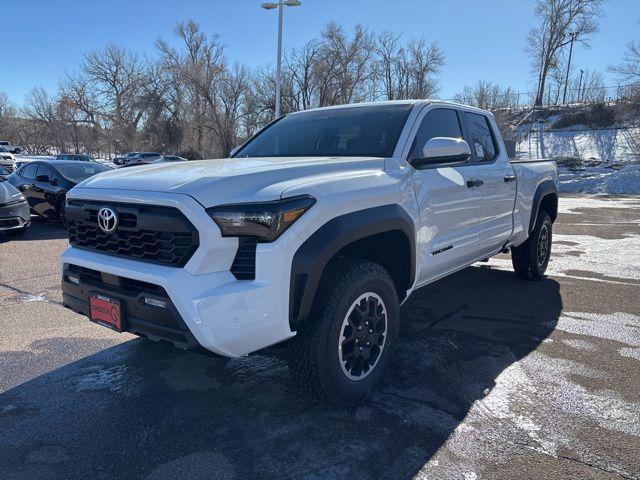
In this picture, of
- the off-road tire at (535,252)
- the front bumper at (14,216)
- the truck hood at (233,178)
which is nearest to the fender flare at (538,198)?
the off-road tire at (535,252)

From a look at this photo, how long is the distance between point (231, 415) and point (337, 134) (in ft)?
7.32

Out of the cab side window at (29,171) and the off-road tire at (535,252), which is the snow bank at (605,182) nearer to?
the off-road tire at (535,252)

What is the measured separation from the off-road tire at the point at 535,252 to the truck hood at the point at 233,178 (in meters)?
3.42

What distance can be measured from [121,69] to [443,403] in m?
64.3

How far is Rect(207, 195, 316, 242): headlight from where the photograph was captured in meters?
2.42

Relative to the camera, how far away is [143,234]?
262cm

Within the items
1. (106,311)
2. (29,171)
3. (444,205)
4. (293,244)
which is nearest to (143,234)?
(106,311)

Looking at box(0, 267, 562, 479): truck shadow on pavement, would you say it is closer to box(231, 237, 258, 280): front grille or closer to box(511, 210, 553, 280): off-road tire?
box(231, 237, 258, 280): front grille

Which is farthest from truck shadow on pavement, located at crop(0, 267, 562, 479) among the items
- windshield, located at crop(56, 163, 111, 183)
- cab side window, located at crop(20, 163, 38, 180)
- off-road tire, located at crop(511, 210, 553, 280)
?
cab side window, located at crop(20, 163, 38, 180)

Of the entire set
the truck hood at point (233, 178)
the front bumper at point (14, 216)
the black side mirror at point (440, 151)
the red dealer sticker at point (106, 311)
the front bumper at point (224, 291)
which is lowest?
the front bumper at point (14, 216)

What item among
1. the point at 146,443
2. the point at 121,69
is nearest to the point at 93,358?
the point at 146,443

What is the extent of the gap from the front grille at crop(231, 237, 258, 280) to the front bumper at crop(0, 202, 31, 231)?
792 centimetres

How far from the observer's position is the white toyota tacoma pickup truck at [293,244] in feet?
7.88

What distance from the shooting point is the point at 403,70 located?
48.7 meters
